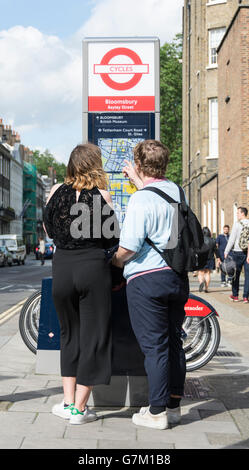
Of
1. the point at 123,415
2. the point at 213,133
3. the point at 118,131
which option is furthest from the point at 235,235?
the point at 213,133

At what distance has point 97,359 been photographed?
483 cm

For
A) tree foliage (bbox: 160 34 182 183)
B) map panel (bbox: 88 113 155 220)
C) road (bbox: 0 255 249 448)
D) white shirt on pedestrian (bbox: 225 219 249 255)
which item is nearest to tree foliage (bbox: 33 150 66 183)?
tree foliage (bbox: 160 34 182 183)

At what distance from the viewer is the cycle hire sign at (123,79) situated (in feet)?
27.0

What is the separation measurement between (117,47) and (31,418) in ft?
16.0

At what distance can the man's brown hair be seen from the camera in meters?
4.82

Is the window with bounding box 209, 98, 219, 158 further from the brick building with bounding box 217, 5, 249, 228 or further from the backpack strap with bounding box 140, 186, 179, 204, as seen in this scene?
the backpack strap with bounding box 140, 186, 179, 204

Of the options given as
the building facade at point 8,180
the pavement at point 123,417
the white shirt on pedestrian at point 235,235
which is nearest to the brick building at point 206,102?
the white shirt on pedestrian at point 235,235

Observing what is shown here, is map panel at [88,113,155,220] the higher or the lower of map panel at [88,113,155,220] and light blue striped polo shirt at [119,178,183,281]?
the higher

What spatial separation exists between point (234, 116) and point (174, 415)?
23.2 m

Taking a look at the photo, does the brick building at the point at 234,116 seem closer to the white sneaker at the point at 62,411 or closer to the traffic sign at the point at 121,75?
the traffic sign at the point at 121,75

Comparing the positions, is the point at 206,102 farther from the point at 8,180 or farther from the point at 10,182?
the point at 10,182

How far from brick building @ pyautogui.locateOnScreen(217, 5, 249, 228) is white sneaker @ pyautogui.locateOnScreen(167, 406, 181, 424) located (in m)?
20.5

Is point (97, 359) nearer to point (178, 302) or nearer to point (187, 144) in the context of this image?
point (178, 302)

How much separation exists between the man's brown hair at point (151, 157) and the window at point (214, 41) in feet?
115
